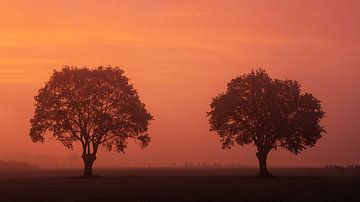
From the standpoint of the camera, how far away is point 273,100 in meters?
96.8

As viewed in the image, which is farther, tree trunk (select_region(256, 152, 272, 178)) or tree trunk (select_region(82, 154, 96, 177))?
tree trunk (select_region(256, 152, 272, 178))

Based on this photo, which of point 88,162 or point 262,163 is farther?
point 262,163

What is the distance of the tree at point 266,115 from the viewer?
95.4m

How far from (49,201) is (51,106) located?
178ft

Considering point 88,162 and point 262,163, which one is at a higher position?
point 88,162

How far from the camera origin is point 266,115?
97.1 metres

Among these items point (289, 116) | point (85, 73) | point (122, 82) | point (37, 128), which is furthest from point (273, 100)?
point (37, 128)

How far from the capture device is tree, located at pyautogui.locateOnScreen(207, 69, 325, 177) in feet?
313

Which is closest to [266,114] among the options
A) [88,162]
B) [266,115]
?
[266,115]

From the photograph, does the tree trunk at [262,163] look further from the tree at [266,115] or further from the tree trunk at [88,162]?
the tree trunk at [88,162]

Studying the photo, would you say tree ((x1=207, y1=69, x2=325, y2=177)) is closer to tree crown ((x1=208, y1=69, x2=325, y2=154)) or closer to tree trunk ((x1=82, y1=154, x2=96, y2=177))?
tree crown ((x1=208, y1=69, x2=325, y2=154))

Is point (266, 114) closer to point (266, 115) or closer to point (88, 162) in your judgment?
point (266, 115)

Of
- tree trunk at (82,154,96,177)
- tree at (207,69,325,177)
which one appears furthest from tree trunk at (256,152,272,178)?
tree trunk at (82,154,96,177)

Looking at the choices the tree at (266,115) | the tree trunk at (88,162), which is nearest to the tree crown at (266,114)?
the tree at (266,115)
